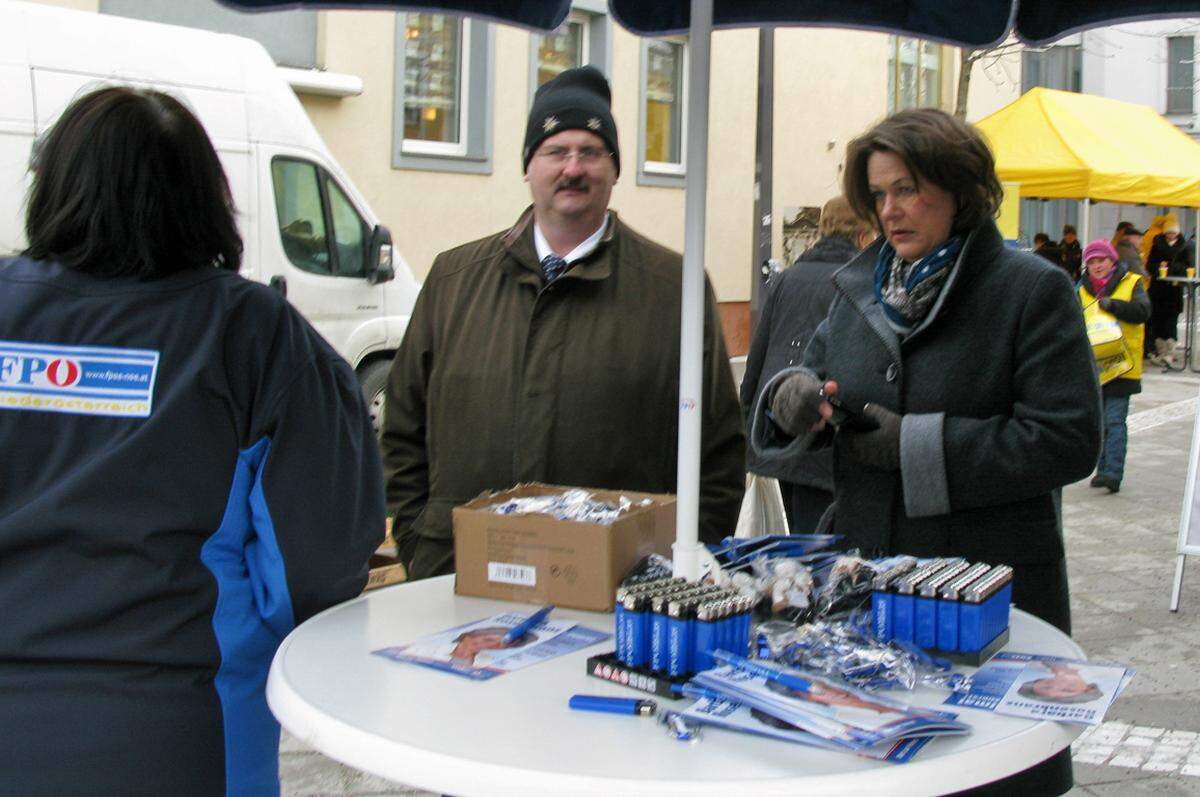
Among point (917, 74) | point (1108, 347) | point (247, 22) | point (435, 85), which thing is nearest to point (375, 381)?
point (247, 22)

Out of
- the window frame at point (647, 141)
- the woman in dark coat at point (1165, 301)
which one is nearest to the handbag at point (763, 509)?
the window frame at point (647, 141)

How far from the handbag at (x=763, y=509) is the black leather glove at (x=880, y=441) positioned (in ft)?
6.32

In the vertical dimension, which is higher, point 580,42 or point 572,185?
point 580,42

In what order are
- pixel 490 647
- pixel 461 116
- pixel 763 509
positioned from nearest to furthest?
pixel 490 647, pixel 763 509, pixel 461 116

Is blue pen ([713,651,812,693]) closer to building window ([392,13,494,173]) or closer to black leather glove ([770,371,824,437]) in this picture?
black leather glove ([770,371,824,437])

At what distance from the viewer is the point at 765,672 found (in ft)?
5.98

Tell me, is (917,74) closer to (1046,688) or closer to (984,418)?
(984,418)

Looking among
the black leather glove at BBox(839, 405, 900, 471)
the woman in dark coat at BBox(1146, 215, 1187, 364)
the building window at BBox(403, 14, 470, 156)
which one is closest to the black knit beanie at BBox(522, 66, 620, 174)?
the black leather glove at BBox(839, 405, 900, 471)

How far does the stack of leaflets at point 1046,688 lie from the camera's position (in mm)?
1785

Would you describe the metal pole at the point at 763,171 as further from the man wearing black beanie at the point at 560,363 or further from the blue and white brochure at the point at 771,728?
the blue and white brochure at the point at 771,728

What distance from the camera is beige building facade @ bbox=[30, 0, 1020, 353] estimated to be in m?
12.9

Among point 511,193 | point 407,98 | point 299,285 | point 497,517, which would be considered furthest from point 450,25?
point 497,517

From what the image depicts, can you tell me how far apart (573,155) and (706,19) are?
75 cm

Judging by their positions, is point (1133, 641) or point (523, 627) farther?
point (1133, 641)
